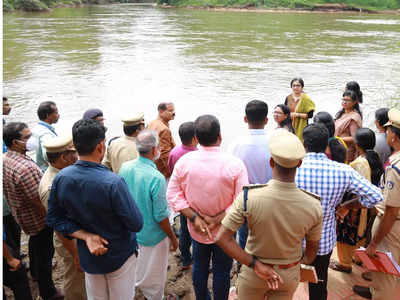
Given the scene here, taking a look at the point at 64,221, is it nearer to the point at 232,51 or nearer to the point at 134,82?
the point at 134,82

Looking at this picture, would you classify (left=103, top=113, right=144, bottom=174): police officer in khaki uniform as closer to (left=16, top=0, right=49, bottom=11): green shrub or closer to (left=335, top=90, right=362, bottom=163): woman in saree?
(left=335, top=90, right=362, bottom=163): woman in saree

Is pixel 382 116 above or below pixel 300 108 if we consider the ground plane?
above

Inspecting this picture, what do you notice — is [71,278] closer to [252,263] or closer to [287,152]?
[252,263]

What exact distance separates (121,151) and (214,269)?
1.44m

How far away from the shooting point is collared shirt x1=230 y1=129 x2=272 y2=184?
3.19m

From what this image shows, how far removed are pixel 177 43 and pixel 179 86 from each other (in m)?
9.82

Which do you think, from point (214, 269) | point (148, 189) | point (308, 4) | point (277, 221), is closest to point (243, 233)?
point (214, 269)

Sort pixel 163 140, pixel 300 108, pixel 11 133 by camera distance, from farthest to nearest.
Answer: pixel 300 108 → pixel 163 140 → pixel 11 133

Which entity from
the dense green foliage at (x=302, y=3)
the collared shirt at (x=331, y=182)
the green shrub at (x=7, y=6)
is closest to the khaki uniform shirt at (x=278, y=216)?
the collared shirt at (x=331, y=182)

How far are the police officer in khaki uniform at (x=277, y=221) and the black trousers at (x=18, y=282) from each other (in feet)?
5.62

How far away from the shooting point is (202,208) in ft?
9.16

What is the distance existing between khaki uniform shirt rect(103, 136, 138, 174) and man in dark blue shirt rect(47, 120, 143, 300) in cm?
111

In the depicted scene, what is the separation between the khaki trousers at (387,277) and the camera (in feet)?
9.40

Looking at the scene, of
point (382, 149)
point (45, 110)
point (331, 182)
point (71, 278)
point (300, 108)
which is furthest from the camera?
point (300, 108)
